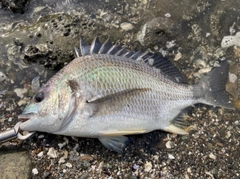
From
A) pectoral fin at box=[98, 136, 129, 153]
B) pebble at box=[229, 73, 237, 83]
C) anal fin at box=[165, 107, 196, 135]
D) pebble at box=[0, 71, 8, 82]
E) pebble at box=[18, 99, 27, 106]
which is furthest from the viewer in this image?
pebble at box=[229, 73, 237, 83]

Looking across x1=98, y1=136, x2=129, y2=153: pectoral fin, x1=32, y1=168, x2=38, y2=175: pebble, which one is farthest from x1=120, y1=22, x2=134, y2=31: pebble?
x1=32, y1=168, x2=38, y2=175: pebble

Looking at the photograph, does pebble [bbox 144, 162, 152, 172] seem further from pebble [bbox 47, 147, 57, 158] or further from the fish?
pebble [bbox 47, 147, 57, 158]

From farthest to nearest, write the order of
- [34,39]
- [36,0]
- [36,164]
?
[36,0], [34,39], [36,164]

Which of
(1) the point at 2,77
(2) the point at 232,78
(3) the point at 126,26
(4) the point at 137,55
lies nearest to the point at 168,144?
(4) the point at 137,55

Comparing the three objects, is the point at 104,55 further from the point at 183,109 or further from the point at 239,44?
the point at 239,44

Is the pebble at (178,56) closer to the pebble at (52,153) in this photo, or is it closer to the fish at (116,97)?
the fish at (116,97)

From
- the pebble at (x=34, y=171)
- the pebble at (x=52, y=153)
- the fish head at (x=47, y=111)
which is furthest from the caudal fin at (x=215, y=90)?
the pebble at (x=34, y=171)

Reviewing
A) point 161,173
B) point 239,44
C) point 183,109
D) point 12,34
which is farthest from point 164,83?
point 12,34

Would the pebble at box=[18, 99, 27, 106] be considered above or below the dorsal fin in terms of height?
below

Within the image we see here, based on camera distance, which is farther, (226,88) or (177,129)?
(226,88)

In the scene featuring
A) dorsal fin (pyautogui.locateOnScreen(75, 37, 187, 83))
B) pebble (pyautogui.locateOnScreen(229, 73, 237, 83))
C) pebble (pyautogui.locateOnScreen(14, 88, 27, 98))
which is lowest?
pebble (pyautogui.locateOnScreen(14, 88, 27, 98))
